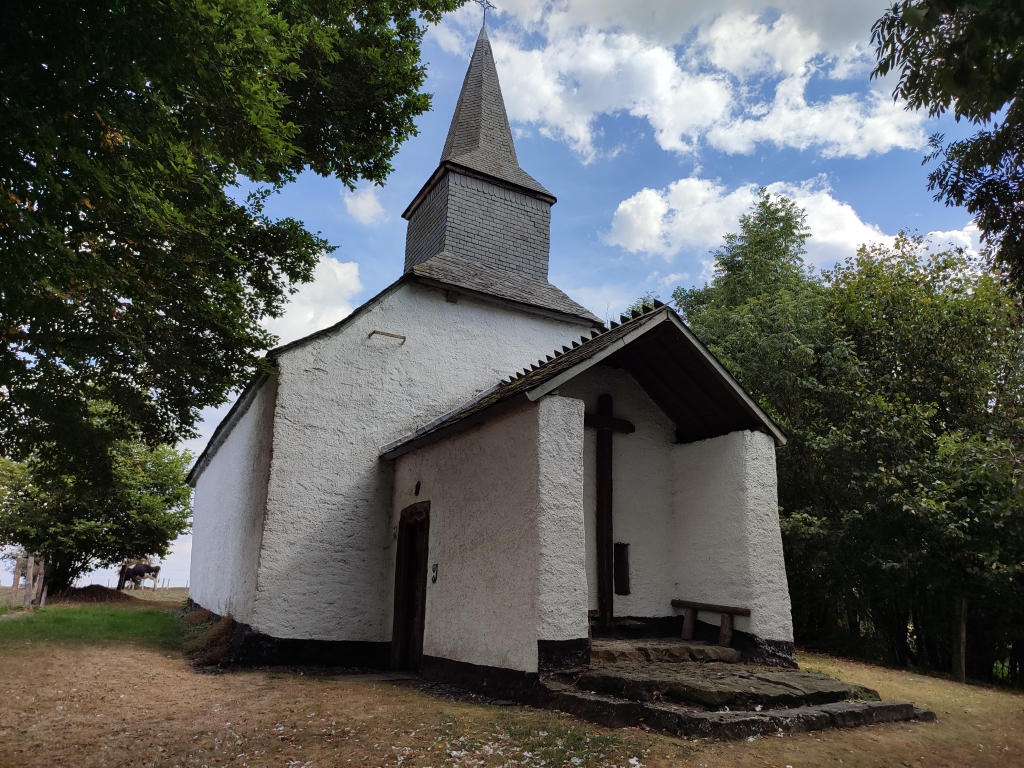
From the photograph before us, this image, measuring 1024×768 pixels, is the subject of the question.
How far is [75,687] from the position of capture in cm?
738

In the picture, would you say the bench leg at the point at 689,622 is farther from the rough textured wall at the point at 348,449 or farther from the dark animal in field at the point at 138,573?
the dark animal in field at the point at 138,573

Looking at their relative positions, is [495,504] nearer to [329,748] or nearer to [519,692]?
[519,692]

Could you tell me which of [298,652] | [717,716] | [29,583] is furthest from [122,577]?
[717,716]

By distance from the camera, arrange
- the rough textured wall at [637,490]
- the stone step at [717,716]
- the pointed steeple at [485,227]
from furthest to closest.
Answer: the pointed steeple at [485,227] → the rough textured wall at [637,490] → the stone step at [717,716]

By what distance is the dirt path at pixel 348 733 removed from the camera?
193 inches

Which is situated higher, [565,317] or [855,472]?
[565,317]

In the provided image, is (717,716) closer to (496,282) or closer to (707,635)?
(707,635)

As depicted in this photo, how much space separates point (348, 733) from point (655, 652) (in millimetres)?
3598

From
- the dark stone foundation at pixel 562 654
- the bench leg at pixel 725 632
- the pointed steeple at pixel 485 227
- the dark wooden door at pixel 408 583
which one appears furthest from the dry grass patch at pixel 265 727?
the pointed steeple at pixel 485 227

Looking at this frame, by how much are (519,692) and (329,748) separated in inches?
84.7

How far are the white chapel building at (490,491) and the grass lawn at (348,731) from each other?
3.75 ft

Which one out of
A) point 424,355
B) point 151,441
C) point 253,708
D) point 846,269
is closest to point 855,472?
point 846,269

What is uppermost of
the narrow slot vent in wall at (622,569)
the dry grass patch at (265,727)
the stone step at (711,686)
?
the narrow slot vent in wall at (622,569)

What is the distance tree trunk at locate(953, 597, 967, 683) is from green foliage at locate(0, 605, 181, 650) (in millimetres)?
14056
